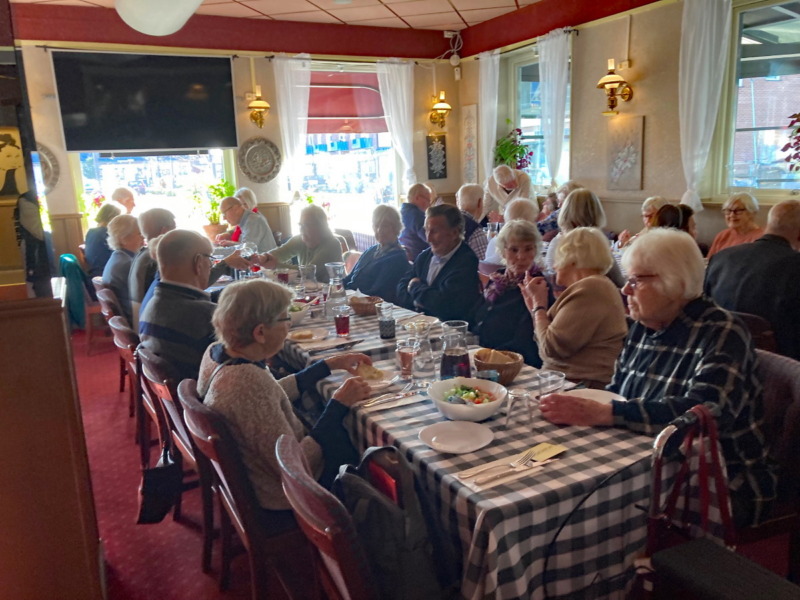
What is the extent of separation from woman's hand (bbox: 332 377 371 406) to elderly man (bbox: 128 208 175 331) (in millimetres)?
2013

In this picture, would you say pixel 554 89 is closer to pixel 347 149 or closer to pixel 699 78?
pixel 699 78

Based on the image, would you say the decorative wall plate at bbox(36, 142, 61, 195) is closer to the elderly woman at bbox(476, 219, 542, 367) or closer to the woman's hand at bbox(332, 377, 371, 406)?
the elderly woman at bbox(476, 219, 542, 367)

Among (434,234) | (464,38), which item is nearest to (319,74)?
(464,38)

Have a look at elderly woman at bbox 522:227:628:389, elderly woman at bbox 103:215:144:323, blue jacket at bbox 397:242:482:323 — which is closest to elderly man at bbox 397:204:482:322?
blue jacket at bbox 397:242:482:323

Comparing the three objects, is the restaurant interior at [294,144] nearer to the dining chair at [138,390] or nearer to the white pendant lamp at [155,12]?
the white pendant lamp at [155,12]

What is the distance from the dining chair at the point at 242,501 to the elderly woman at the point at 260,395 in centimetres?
5

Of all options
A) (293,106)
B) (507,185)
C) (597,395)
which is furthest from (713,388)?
(293,106)

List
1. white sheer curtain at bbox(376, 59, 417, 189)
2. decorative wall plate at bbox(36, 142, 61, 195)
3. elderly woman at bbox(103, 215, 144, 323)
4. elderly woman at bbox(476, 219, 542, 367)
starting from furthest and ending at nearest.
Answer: white sheer curtain at bbox(376, 59, 417, 189), decorative wall plate at bbox(36, 142, 61, 195), elderly woman at bbox(103, 215, 144, 323), elderly woman at bbox(476, 219, 542, 367)

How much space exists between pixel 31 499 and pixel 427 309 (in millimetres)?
2031

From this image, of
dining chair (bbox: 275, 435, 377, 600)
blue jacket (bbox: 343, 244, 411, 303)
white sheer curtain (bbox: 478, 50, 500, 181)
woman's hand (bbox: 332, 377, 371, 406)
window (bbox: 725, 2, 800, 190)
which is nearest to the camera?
dining chair (bbox: 275, 435, 377, 600)

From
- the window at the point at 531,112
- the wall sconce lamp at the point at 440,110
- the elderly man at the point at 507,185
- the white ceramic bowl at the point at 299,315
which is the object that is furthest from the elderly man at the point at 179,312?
the wall sconce lamp at the point at 440,110

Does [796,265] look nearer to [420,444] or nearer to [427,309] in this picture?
[427,309]

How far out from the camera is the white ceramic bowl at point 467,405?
176cm

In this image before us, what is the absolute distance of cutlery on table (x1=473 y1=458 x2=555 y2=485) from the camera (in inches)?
56.6
